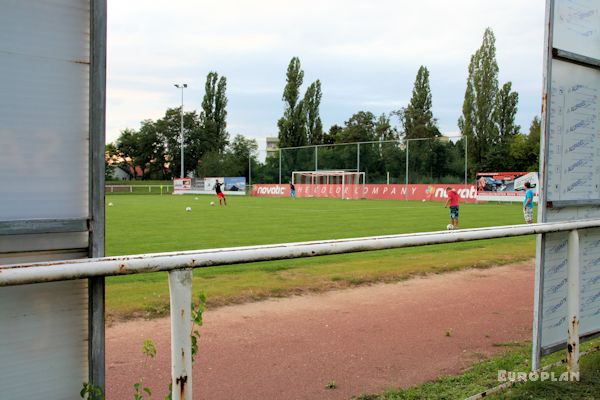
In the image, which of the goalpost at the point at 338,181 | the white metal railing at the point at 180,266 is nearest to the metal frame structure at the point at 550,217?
the white metal railing at the point at 180,266

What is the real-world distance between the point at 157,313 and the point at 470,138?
187 feet

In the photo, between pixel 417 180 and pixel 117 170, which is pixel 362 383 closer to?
pixel 417 180

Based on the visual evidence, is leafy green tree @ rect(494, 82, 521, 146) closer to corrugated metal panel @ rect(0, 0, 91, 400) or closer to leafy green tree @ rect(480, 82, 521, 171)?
leafy green tree @ rect(480, 82, 521, 171)

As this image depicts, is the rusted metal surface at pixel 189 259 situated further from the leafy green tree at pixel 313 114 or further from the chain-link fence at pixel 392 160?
the leafy green tree at pixel 313 114

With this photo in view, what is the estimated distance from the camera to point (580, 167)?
4668 mm

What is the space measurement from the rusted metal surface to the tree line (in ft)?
129

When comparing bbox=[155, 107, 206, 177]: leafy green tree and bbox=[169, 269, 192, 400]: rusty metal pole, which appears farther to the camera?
bbox=[155, 107, 206, 177]: leafy green tree

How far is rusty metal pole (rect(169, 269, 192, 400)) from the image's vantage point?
2348 millimetres

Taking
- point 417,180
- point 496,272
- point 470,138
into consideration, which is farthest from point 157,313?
point 470,138

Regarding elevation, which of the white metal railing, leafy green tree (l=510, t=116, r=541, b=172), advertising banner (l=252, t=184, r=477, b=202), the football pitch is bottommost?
the football pitch

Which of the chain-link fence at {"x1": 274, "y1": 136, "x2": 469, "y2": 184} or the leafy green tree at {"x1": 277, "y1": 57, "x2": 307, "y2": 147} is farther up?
the leafy green tree at {"x1": 277, "y1": 57, "x2": 307, "y2": 147}

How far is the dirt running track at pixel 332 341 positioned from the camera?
A: 439 cm

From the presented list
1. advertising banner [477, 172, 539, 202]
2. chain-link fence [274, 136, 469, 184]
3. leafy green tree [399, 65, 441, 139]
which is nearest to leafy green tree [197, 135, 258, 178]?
chain-link fence [274, 136, 469, 184]

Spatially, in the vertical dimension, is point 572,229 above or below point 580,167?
below
